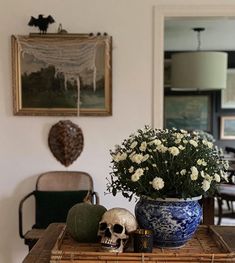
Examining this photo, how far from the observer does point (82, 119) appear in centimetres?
310

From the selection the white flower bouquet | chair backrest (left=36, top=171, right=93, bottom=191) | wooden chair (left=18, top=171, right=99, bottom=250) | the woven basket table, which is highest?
the white flower bouquet

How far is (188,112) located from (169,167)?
5.51 m

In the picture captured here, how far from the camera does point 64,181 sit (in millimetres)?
3088

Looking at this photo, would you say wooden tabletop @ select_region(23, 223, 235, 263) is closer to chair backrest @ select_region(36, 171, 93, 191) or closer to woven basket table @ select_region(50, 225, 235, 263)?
woven basket table @ select_region(50, 225, 235, 263)

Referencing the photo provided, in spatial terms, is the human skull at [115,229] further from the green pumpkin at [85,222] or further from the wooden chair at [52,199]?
the wooden chair at [52,199]

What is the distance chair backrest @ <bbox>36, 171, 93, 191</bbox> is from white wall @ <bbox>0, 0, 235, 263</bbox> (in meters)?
0.06

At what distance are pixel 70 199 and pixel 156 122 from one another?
85 cm

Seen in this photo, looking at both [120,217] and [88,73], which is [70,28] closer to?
[88,73]

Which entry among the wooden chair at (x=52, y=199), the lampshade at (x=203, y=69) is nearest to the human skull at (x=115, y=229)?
the wooden chair at (x=52, y=199)

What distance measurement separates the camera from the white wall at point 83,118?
9.94 feet

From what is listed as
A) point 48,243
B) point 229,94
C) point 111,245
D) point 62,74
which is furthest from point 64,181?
point 229,94

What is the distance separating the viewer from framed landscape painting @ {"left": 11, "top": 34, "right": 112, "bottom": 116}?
9.87ft

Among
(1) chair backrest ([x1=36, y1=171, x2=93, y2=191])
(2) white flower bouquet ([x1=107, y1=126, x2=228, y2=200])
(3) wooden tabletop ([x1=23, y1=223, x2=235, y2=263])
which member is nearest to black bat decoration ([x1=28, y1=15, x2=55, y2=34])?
(1) chair backrest ([x1=36, y1=171, x2=93, y2=191])

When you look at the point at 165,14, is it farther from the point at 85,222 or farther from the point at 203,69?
the point at 85,222
